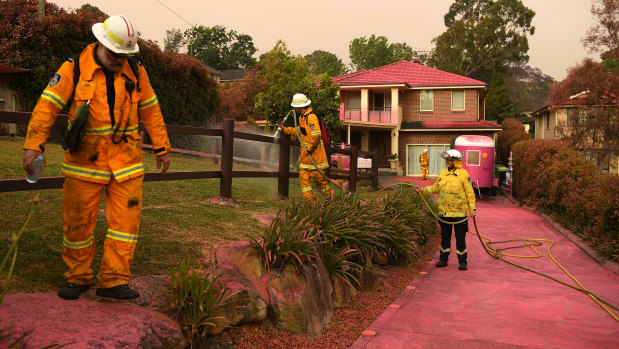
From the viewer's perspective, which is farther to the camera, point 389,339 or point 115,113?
point 389,339

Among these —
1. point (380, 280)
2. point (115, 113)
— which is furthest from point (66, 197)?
point (380, 280)

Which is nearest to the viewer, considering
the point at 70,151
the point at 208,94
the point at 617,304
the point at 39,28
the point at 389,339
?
the point at 70,151

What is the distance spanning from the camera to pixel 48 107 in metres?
3.64

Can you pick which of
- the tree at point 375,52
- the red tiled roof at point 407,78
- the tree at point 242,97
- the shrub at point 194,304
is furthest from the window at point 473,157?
the tree at point 375,52

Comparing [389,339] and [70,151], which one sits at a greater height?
[70,151]

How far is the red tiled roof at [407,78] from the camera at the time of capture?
34.0m

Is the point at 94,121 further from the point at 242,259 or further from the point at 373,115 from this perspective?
the point at 373,115

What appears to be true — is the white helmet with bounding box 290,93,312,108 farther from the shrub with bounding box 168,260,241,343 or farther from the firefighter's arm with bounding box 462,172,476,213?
the shrub with bounding box 168,260,241,343

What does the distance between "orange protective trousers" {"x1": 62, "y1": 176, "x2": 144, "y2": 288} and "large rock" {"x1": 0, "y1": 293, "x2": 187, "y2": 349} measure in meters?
0.20

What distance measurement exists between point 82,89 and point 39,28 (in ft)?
50.5

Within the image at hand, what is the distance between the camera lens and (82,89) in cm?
376

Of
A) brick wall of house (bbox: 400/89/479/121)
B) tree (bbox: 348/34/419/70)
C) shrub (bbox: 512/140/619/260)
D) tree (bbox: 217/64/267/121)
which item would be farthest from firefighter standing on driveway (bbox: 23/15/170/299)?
tree (bbox: 348/34/419/70)

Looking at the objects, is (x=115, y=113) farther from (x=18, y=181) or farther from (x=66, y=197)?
(x=18, y=181)

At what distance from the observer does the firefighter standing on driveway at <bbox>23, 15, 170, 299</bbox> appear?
3755mm
